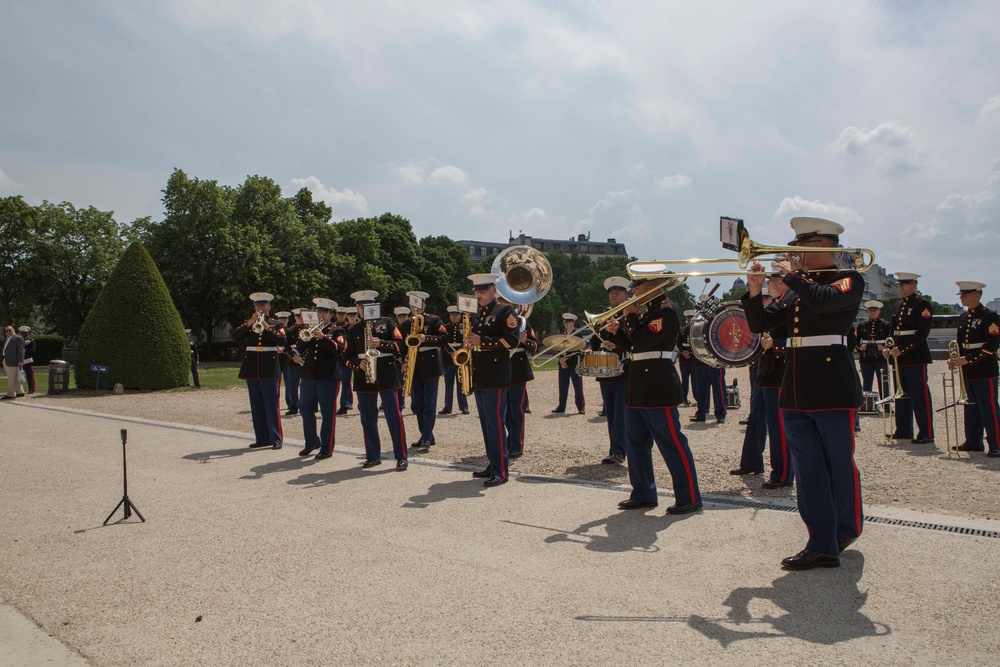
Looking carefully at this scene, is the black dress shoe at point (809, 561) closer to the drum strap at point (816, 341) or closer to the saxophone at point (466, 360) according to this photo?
the drum strap at point (816, 341)

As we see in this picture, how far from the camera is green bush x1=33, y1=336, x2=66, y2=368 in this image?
41.8m

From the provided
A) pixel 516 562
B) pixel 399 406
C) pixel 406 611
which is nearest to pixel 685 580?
pixel 516 562

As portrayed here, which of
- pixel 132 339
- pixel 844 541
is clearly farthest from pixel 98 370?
pixel 844 541

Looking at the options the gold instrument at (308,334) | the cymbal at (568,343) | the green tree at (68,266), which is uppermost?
the green tree at (68,266)

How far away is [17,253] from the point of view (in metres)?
44.7

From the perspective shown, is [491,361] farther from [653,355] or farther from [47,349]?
[47,349]

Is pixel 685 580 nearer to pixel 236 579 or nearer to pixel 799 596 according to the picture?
pixel 799 596

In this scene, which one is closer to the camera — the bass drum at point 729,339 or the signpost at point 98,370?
the bass drum at point 729,339

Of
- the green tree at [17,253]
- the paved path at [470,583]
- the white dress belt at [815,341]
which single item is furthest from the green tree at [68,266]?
the white dress belt at [815,341]

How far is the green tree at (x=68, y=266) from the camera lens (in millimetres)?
44750

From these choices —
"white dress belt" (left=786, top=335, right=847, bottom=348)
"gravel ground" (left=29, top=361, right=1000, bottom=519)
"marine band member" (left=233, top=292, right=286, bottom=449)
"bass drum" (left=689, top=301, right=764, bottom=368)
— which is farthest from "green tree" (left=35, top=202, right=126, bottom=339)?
"white dress belt" (left=786, top=335, right=847, bottom=348)

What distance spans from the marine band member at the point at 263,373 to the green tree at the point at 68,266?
40.0 meters

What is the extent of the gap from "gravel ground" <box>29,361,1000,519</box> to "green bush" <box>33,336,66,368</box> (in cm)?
2883

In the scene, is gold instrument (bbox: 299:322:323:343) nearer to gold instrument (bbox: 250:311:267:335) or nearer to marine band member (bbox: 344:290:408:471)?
marine band member (bbox: 344:290:408:471)
